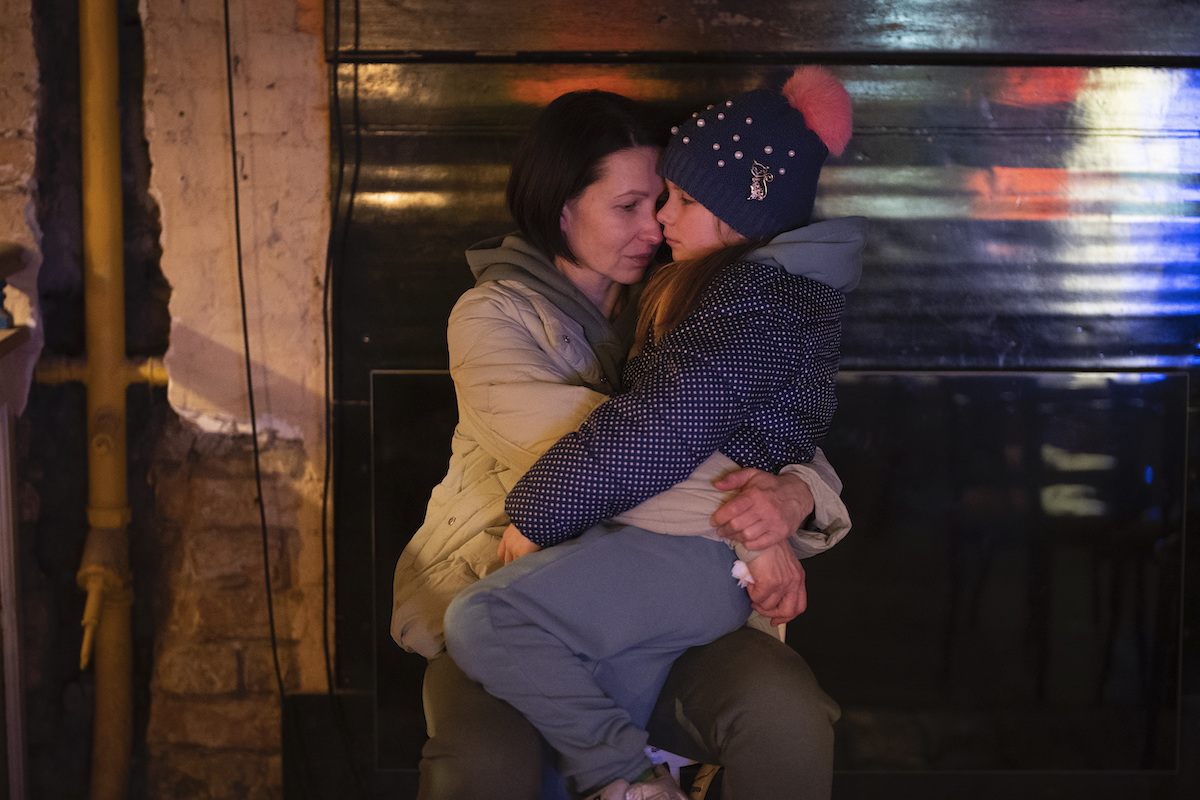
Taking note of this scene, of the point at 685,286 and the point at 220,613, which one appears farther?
the point at 220,613

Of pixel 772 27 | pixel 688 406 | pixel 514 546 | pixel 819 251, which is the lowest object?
pixel 514 546

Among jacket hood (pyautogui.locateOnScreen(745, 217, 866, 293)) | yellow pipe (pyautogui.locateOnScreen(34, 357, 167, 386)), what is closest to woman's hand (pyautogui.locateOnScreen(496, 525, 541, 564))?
jacket hood (pyautogui.locateOnScreen(745, 217, 866, 293))

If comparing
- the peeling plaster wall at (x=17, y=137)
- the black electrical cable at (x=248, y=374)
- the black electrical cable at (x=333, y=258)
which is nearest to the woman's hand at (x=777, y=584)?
the black electrical cable at (x=333, y=258)

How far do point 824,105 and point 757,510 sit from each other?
74cm

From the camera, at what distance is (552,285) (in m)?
1.68

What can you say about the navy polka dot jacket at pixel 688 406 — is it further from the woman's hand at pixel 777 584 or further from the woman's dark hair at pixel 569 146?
the woman's dark hair at pixel 569 146

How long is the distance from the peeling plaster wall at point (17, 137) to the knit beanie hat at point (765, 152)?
1615 mm

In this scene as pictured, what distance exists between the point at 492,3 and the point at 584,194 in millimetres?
690

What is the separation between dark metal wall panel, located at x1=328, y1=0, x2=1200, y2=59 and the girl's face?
698mm

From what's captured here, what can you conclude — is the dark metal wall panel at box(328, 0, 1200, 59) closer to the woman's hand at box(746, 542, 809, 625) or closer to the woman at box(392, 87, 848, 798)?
the woman at box(392, 87, 848, 798)

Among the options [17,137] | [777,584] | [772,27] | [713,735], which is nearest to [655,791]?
[713,735]

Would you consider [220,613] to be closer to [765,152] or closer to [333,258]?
[333,258]

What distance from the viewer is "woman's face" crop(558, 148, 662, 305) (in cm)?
170

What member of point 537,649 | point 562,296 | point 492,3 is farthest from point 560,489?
point 492,3
